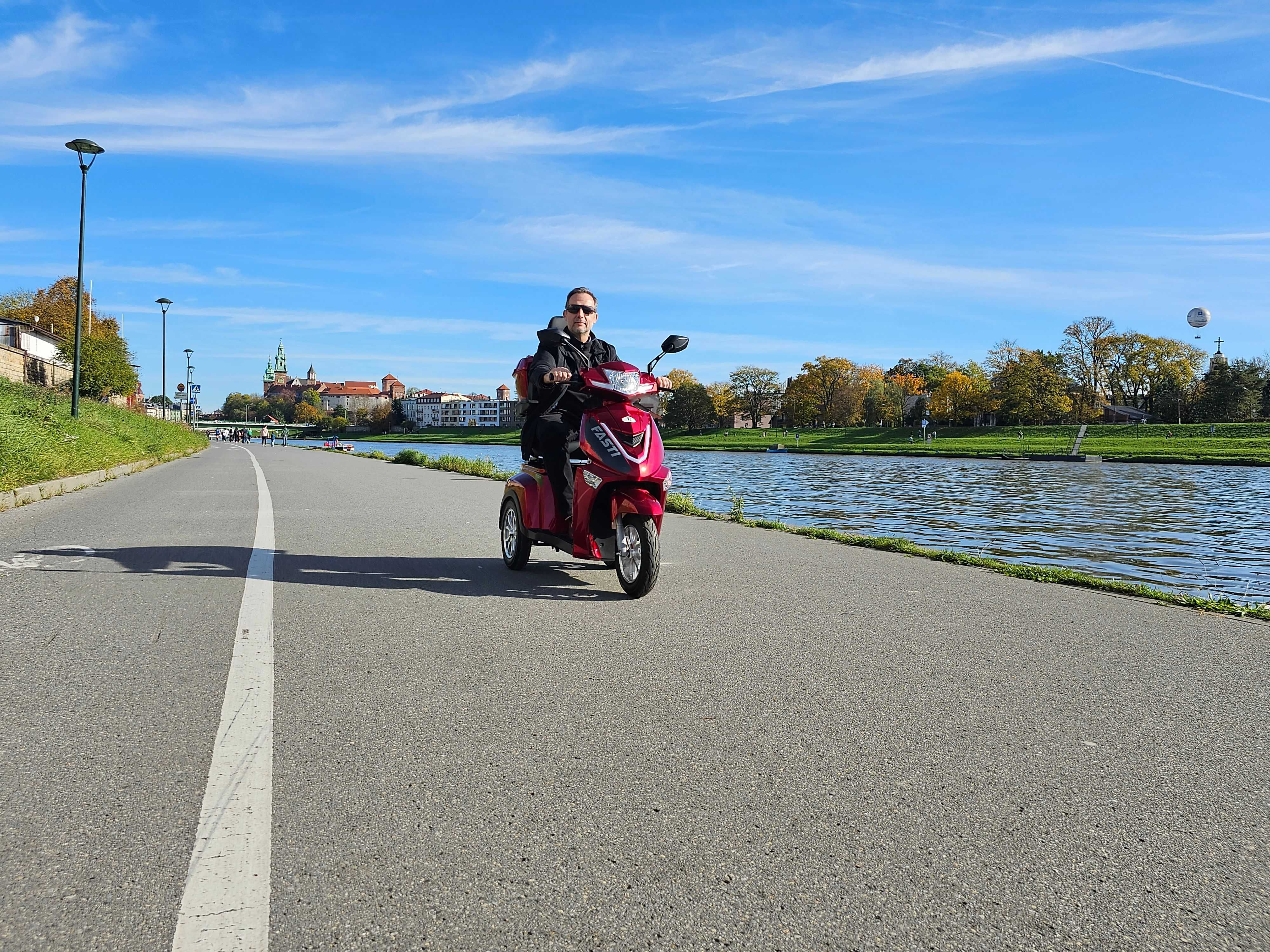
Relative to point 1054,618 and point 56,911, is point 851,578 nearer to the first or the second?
point 1054,618

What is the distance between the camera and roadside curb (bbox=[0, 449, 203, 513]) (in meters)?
13.1

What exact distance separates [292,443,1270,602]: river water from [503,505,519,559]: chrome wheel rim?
6.10 meters

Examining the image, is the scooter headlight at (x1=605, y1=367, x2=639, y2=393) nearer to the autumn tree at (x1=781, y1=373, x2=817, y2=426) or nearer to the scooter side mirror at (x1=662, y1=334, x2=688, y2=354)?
the scooter side mirror at (x1=662, y1=334, x2=688, y2=354)

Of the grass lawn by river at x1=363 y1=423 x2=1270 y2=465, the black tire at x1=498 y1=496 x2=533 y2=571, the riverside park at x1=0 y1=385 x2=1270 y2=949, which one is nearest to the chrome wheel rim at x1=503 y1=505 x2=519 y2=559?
the black tire at x1=498 y1=496 x2=533 y2=571

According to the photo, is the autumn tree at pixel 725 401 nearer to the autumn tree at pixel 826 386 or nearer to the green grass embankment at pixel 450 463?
the autumn tree at pixel 826 386

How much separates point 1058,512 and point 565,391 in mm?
15292


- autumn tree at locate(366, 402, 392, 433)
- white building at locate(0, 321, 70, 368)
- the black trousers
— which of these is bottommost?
the black trousers

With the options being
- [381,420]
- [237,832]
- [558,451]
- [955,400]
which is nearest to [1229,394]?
[955,400]

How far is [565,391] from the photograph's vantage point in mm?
7035

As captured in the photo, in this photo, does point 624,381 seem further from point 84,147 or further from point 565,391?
point 84,147

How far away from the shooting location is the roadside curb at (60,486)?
1314cm

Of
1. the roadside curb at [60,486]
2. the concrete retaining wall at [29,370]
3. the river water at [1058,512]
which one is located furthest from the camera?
the concrete retaining wall at [29,370]

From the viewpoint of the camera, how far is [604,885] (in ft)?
7.81

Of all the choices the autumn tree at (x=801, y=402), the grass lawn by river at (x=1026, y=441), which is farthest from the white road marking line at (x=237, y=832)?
the autumn tree at (x=801, y=402)
